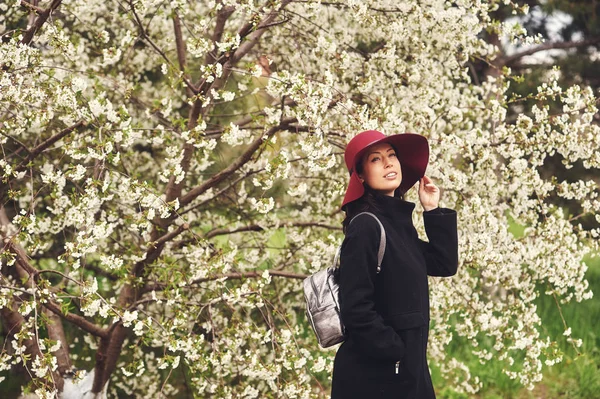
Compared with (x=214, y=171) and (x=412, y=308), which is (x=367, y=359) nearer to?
(x=412, y=308)

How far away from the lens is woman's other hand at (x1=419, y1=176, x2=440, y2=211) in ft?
9.87

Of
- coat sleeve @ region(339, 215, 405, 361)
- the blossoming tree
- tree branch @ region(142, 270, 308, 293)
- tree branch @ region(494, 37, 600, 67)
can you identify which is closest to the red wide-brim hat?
coat sleeve @ region(339, 215, 405, 361)

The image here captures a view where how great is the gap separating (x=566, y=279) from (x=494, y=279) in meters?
0.42

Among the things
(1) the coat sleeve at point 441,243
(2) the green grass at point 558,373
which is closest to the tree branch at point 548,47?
(2) the green grass at point 558,373

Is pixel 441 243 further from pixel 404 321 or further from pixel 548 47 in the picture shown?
pixel 548 47

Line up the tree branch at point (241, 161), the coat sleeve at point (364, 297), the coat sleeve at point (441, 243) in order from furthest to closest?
1. the tree branch at point (241, 161)
2. the coat sleeve at point (441, 243)
3. the coat sleeve at point (364, 297)

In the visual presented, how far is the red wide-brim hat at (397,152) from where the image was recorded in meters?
2.77

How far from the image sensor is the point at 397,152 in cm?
290

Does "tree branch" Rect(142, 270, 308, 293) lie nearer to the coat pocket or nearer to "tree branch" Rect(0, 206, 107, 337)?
"tree branch" Rect(0, 206, 107, 337)

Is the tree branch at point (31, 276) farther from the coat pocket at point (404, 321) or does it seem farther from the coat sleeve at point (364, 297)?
the coat pocket at point (404, 321)

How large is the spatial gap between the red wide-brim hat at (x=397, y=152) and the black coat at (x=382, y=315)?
0.13 metres

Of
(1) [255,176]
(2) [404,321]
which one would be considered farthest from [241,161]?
(2) [404,321]

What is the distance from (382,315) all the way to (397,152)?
2.36 ft

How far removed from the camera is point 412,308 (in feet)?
8.56
